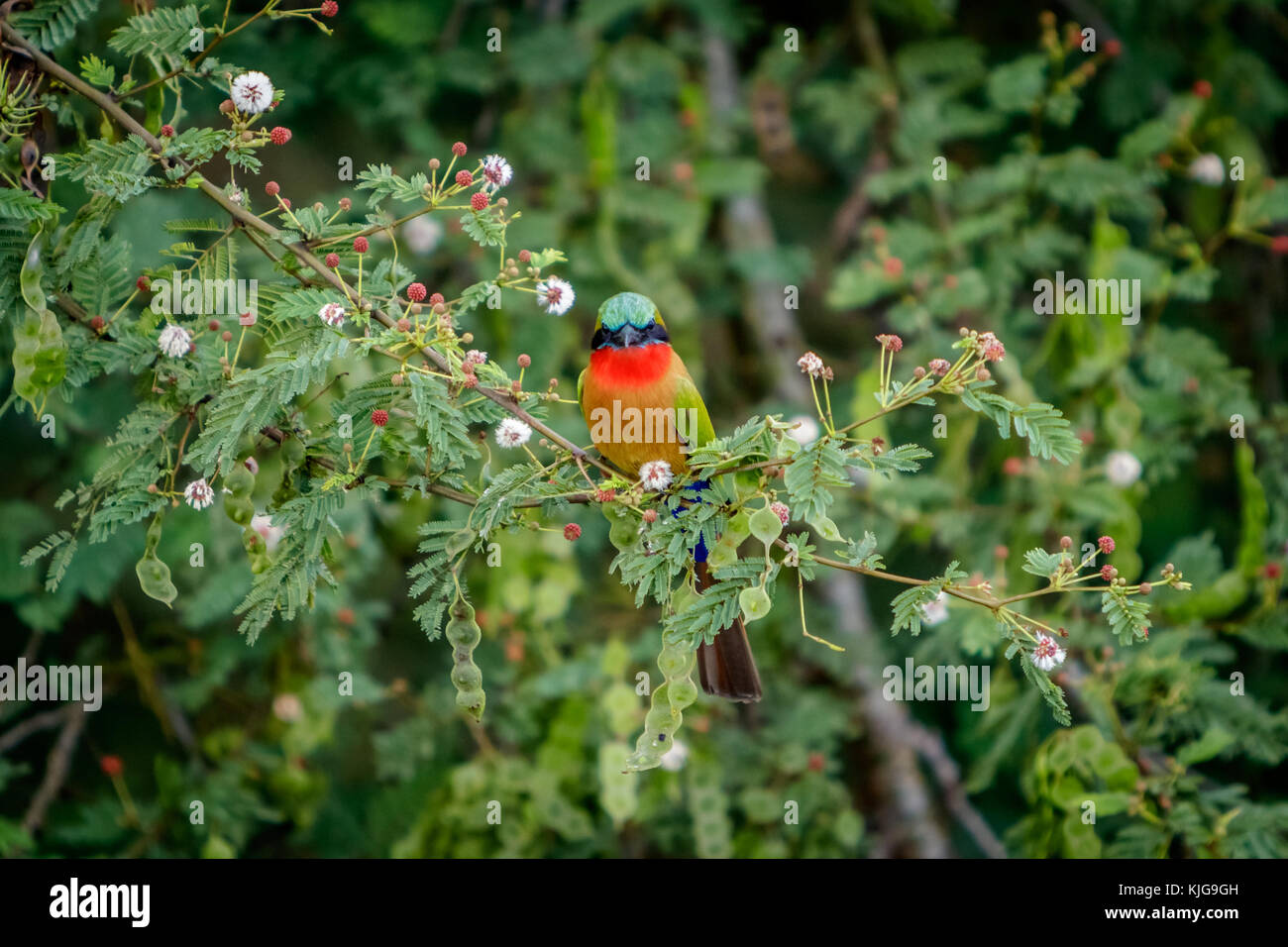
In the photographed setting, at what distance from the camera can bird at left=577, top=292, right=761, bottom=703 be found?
7.72 feet

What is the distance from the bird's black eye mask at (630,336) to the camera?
2404mm

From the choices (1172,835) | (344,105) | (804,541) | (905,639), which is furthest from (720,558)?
(344,105)

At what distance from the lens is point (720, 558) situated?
1819 mm

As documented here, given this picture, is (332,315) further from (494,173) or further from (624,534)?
(624,534)

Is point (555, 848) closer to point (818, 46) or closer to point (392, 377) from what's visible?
point (392, 377)

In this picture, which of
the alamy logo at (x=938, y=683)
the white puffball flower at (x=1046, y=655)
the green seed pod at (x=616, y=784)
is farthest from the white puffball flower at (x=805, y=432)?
the green seed pod at (x=616, y=784)

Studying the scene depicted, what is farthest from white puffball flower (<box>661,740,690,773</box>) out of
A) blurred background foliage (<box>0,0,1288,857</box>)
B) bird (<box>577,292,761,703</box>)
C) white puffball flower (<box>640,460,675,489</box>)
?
white puffball flower (<box>640,460,675,489</box>)

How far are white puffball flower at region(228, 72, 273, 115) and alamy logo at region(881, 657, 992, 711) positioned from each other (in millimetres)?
2570

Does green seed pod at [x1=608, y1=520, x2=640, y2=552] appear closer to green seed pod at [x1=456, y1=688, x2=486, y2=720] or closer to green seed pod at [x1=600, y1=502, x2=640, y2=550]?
green seed pod at [x1=600, y1=502, x2=640, y2=550]

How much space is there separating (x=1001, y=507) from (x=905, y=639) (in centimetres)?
57

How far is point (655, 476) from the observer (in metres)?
1.81

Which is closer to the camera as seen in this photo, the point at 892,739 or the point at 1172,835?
the point at 1172,835

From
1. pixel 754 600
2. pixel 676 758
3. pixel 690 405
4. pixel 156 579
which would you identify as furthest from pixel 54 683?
pixel 754 600

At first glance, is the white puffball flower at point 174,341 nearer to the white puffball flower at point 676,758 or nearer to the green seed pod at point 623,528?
the green seed pod at point 623,528
